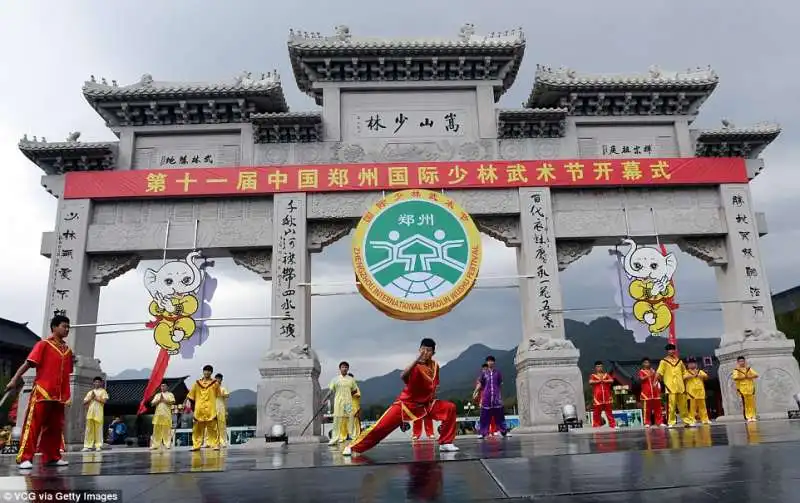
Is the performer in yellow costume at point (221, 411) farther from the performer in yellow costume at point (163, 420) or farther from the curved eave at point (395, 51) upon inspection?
the curved eave at point (395, 51)

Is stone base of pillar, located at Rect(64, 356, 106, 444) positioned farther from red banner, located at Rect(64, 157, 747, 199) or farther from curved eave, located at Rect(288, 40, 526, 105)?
curved eave, located at Rect(288, 40, 526, 105)

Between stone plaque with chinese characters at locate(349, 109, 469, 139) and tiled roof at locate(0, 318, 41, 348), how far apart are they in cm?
2032

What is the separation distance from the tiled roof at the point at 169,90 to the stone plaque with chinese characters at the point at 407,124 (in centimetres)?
232

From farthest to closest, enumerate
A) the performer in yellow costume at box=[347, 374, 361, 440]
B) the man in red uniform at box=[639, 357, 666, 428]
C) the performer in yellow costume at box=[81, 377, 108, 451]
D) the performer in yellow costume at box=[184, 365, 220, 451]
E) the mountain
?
the mountain < the performer in yellow costume at box=[81, 377, 108, 451] < the man in red uniform at box=[639, 357, 666, 428] < the performer in yellow costume at box=[347, 374, 361, 440] < the performer in yellow costume at box=[184, 365, 220, 451]

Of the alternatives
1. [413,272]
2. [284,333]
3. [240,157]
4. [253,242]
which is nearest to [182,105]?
[240,157]

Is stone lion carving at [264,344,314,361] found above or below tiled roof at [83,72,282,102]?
below

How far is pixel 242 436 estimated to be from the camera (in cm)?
1875

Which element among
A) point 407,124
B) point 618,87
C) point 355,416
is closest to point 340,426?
point 355,416

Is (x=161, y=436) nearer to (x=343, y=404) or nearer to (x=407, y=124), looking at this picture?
(x=343, y=404)

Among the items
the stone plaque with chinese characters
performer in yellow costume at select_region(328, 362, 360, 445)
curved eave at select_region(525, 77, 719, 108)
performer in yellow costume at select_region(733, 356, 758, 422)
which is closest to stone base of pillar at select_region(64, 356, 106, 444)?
performer in yellow costume at select_region(328, 362, 360, 445)

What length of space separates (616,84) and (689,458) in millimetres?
12415

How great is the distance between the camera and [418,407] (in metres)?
5.50

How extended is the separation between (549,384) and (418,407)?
7.85 m

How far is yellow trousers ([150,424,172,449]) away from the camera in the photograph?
38.3 ft
